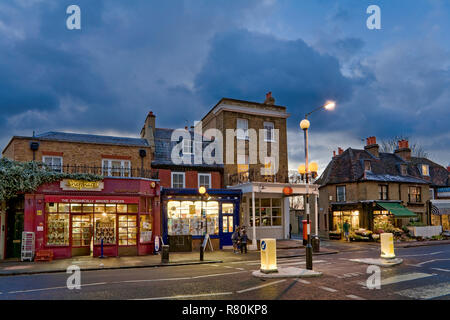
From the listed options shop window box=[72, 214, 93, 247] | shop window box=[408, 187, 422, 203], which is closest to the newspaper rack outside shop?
shop window box=[72, 214, 93, 247]

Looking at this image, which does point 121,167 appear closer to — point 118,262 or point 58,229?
point 58,229

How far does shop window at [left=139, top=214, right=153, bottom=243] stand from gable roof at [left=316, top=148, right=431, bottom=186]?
20149 mm

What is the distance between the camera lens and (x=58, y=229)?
19016 mm

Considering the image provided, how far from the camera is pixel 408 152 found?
38750mm

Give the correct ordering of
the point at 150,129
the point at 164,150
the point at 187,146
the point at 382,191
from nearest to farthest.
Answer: the point at 164,150
the point at 187,146
the point at 150,129
the point at 382,191

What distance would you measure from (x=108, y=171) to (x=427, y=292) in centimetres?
1771

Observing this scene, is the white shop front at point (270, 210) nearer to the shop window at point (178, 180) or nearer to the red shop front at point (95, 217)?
the shop window at point (178, 180)

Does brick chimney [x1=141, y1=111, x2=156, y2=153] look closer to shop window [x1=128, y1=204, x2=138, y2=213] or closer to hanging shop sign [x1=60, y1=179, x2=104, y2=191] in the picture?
shop window [x1=128, y1=204, x2=138, y2=213]

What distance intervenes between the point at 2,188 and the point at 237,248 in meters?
12.8

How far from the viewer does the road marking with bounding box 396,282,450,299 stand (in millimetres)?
9266

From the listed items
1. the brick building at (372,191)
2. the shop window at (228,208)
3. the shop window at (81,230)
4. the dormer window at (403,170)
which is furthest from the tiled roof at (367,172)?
the shop window at (81,230)

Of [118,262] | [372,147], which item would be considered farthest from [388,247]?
[372,147]

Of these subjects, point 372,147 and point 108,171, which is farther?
point 372,147

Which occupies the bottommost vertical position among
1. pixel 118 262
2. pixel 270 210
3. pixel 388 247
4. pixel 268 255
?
pixel 118 262
